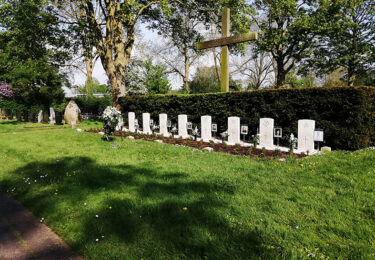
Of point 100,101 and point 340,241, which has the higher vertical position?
point 100,101

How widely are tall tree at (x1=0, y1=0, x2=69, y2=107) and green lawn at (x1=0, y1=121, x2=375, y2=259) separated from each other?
11.6 m

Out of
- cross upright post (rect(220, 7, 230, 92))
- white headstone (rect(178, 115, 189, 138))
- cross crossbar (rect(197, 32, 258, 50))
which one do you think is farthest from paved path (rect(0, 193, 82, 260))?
cross crossbar (rect(197, 32, 258, 50))

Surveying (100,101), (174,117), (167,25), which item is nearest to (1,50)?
(100,101)

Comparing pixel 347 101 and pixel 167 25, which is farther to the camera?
pixel 167 25

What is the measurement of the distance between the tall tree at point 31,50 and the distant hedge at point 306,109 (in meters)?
10.6

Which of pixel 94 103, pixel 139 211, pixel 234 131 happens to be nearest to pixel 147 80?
pixel 94 103

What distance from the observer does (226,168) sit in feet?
16.0

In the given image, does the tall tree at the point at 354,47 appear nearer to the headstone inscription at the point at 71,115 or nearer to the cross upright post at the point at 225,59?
the cross upright post at the point at 225,59

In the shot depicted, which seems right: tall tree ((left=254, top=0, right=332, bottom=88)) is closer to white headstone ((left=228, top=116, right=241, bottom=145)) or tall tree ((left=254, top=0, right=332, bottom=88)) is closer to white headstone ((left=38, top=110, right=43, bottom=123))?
white headstone ((left=228, top=116, right=241, bottom=145))

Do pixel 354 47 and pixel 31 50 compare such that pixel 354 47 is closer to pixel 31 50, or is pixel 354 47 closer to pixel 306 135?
pixel 306 135

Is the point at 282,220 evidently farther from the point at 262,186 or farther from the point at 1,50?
the point at 1,50

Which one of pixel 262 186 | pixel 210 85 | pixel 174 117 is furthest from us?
pixel 210 85

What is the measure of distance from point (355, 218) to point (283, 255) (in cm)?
131

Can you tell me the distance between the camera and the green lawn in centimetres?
225
